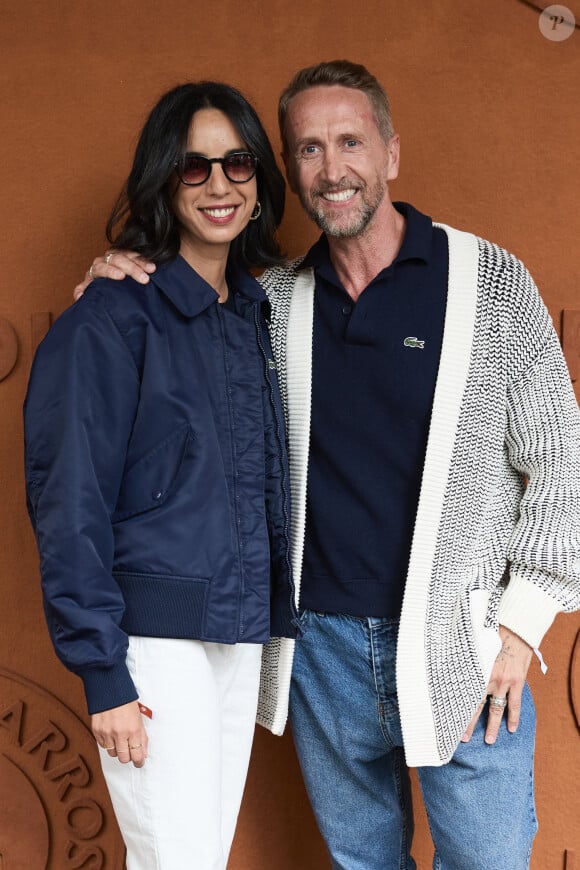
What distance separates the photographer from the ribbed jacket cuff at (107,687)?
1.51m

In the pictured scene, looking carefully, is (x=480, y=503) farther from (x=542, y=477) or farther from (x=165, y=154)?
(x=165, y=154)

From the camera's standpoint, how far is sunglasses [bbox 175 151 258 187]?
1.72 meters

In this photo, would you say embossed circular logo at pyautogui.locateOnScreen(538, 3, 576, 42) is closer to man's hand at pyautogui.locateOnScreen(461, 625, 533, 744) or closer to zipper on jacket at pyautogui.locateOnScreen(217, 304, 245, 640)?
zipper on jacket at pyautogui.locateOnScreen(217, 304, 245, 640)

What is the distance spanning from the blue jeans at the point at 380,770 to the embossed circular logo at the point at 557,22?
1.45 meters

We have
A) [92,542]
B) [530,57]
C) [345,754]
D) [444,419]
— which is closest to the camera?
[92,542]

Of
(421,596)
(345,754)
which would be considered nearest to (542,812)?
(345,754)

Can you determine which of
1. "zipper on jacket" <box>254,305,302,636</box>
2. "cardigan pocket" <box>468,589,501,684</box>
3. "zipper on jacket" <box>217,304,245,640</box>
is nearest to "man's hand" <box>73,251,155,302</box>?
"zipper on jacket" <box>217,304,245,640</box>

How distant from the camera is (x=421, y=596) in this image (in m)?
1.75

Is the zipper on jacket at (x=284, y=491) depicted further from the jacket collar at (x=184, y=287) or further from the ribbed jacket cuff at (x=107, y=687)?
the ribbed jacket cuff at (x=107, y=687)

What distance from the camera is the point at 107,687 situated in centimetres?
151

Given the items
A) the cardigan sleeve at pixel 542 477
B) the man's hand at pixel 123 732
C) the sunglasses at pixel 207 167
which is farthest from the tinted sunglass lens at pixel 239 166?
the man's hand at pixel 123 732

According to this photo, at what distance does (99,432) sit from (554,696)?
1.44m

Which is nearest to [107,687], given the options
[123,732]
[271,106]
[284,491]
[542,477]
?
[123,732]

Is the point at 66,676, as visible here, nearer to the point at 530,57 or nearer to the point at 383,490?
the point at 383,490
